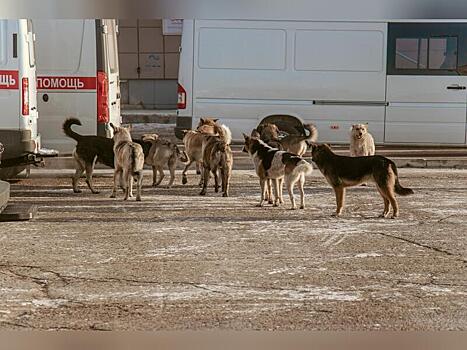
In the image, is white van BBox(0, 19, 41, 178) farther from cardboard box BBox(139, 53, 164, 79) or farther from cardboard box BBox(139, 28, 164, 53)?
cardboard box BBox(139, 53, 164, 79)

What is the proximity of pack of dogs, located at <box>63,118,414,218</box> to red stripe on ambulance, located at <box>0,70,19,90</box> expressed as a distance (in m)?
1.05

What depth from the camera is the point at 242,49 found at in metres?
15.7

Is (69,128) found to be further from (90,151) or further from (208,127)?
(208,127)

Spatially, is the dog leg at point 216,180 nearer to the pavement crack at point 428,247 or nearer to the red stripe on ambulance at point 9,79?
the red stripe on ambulance at point 9,79

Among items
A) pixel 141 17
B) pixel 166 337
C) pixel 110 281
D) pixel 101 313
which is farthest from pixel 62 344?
pixel 110 281

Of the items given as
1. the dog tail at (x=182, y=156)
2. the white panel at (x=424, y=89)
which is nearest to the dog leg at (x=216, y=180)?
the dog tail at (x=182, y=156)

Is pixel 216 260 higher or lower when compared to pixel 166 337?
lower

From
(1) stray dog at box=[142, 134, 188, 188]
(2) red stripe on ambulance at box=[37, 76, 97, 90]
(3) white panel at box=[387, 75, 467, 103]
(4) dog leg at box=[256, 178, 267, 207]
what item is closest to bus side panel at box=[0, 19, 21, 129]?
(2) red stripe on ambulance at box=[37, 76, 97, 90]

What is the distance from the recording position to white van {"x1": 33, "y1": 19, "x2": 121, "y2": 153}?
43.4 feet

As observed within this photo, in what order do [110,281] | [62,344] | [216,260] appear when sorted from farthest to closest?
[216,260] → [110,281] → [62,344]

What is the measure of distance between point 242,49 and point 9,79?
5.26 meters

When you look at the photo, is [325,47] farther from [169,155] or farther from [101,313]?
[101,313]

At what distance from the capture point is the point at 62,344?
149cm
